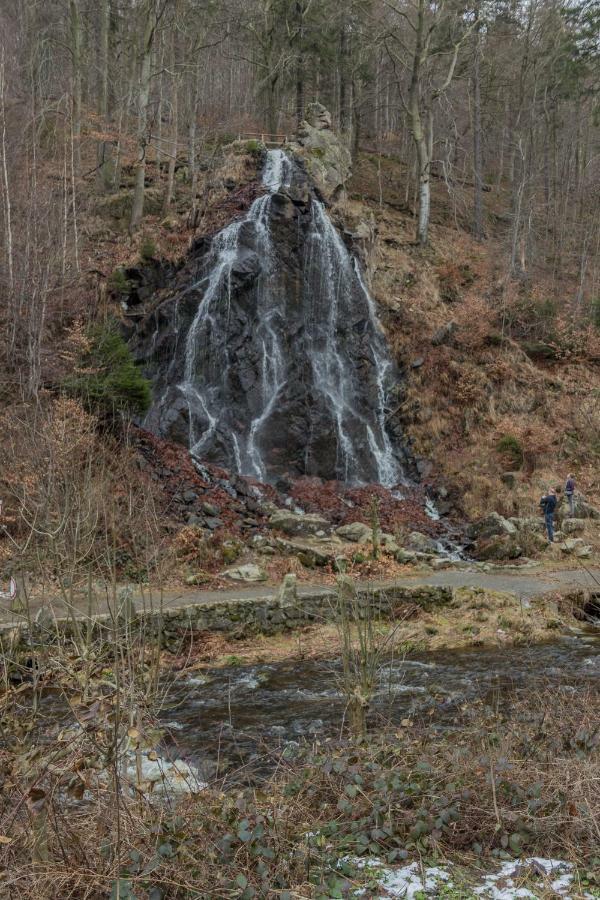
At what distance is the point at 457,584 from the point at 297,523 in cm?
392

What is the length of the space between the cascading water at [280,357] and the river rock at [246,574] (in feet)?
16.4

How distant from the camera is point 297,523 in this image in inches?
613

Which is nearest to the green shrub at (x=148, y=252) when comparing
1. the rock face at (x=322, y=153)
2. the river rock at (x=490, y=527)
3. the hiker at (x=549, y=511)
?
the rock face at (x=322, y=153)

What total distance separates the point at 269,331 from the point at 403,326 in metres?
5.04

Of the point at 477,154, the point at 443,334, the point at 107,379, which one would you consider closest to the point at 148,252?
the point at 107,379

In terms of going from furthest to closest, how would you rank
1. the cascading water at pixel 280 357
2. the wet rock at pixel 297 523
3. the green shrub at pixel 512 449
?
the green shrub at pixel 512 449, the cascading water at pixel 280 357, the wet rock at pixel 297 523

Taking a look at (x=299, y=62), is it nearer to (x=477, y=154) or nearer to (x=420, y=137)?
(x=420, y=137)

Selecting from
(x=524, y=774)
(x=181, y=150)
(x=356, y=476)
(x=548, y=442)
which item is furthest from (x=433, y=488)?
(x=181, y=150)

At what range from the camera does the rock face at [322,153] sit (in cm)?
2498

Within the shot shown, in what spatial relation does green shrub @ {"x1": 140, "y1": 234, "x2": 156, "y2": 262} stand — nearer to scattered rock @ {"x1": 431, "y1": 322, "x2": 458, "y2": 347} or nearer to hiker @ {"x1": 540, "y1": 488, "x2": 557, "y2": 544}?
scattered rock @ {"x1": 431, "y1": 322, "x2": 458, "y2": 347}

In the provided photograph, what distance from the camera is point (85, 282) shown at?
19.8m

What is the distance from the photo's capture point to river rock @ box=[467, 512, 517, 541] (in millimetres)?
16609

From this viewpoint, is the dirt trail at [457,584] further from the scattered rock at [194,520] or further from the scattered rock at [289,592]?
the scattered rock at [194,520]

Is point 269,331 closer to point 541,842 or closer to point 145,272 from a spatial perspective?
point 145,272
